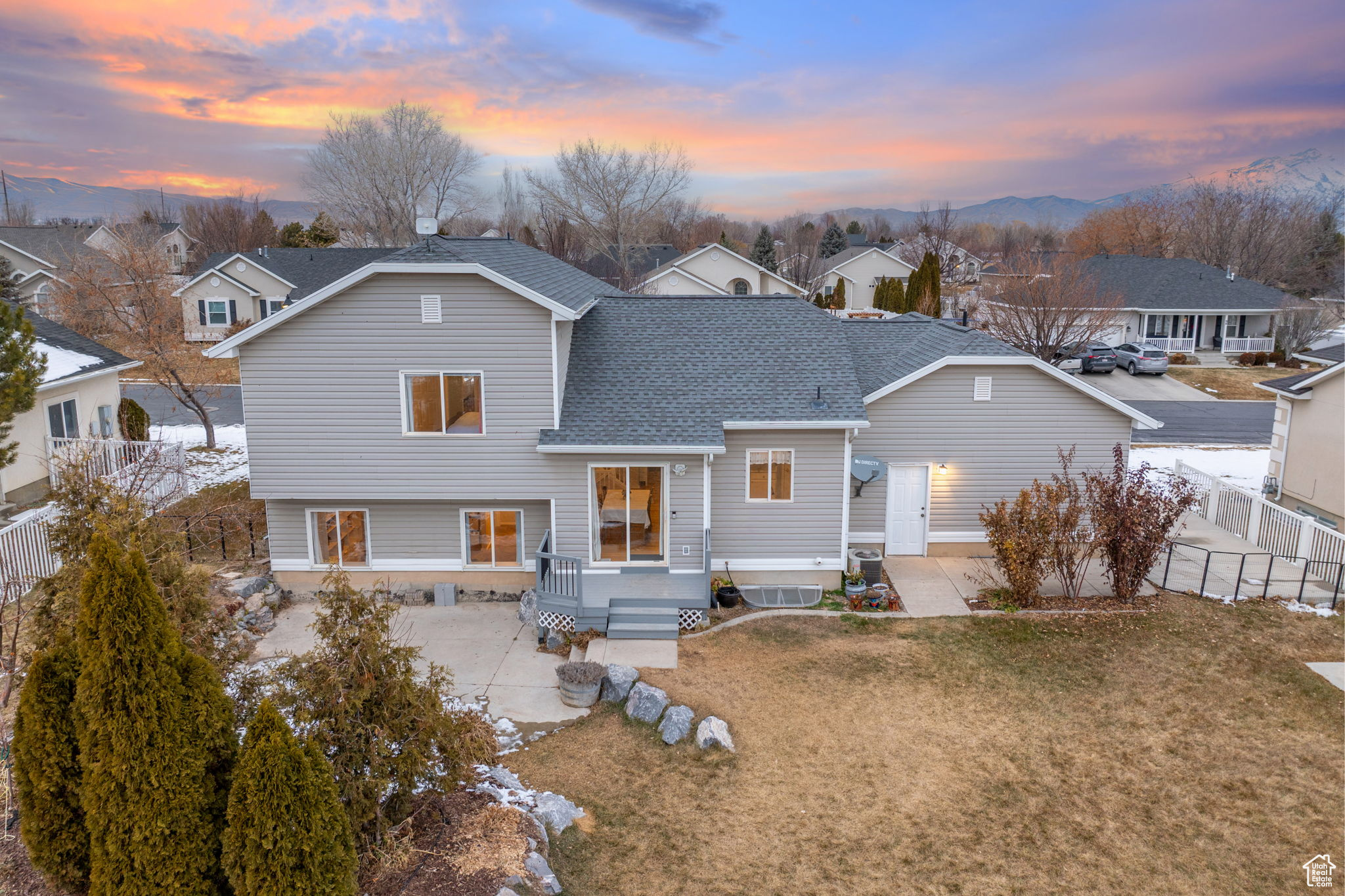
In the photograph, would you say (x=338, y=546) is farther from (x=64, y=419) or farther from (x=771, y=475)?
(x=64, y=419)

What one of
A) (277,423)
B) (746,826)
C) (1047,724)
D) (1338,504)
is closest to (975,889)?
(746,826)

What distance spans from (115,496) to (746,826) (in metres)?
8.53

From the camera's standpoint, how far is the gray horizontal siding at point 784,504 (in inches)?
619

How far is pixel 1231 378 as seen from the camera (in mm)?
38594

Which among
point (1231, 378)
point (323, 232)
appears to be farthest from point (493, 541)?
point (323, 232)

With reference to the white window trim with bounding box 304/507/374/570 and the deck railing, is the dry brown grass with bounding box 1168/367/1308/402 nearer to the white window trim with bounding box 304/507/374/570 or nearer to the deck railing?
the deck railing

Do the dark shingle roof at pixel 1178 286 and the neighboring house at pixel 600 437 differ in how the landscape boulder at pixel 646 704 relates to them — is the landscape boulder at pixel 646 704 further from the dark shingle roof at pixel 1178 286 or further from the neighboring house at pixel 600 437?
the dark shingle roof at pixel 1178 286

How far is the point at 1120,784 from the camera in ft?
33.1

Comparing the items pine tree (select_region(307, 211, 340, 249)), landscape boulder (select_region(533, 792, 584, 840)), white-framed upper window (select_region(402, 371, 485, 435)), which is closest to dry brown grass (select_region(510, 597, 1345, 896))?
landscape boulder (select_region(533, 792, 584, 840))

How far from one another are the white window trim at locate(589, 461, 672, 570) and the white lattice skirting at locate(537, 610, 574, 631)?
4.51 feet

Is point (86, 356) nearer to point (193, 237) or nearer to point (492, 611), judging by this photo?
point (492, 611)

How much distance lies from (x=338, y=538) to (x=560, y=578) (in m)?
4.68

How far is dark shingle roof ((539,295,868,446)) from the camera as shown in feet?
50.2

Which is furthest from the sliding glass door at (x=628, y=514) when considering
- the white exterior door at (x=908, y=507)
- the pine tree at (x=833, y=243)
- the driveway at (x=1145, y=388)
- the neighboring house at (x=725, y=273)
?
the pine tree at (x=833, y=243)
